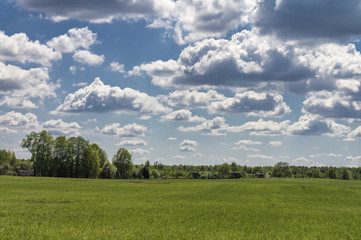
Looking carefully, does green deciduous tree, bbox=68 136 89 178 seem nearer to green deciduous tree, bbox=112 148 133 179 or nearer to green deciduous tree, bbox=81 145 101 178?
green deciduous tree, bbox=81 145 101 178

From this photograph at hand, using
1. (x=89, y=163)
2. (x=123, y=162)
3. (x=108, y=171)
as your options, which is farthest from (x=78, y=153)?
(x=123, y=162)

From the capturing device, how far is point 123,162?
162250mm

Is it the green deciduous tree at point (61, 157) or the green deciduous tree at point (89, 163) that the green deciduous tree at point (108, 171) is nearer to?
the green deciduous tree at point (89, 163)

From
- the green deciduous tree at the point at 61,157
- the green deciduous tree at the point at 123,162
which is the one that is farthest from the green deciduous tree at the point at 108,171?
the green deciduous tree at the point at 61,157

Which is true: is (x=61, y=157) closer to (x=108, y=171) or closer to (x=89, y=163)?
(x=89, y=163)

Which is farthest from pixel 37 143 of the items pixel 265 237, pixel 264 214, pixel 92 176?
pixel 265 237

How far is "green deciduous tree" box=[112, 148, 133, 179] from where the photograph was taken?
162250 mm

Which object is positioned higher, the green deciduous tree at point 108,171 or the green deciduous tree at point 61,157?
the green deciduous tree at point 61,157

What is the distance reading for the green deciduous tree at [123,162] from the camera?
162250 mm

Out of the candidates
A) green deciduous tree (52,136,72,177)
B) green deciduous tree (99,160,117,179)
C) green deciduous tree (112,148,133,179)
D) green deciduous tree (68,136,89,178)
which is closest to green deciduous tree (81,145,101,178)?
→ green deciduous tree (68,136,89,178)

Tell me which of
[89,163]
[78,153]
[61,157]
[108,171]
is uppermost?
[78,153]

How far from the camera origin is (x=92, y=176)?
451 ft

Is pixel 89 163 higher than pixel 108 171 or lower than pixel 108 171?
higher

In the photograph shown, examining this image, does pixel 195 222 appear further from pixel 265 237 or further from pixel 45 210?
pixel 45 210
